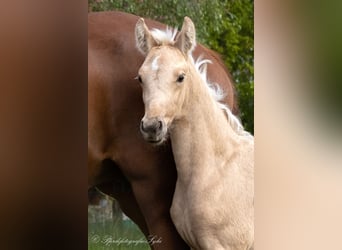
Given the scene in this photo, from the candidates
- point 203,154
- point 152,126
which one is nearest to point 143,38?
point 152,126

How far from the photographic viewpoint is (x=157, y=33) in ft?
9.64

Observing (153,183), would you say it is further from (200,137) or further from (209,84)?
(209,84)

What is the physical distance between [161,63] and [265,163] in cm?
51

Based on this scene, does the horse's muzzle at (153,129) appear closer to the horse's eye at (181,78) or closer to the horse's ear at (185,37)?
the horse's eye at (181,78)

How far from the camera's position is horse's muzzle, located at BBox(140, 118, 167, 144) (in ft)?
9.22

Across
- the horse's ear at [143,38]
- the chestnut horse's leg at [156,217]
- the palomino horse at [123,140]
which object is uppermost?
the horse's ear at [143,38]

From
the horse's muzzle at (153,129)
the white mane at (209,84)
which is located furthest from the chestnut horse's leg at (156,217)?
the white mane at (209,84)

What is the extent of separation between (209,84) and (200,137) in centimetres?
19

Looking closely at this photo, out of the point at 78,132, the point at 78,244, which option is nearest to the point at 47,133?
the point at 78,132

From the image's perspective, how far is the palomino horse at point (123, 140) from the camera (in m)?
3.03

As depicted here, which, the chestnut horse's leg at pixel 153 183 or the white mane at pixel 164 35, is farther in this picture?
the chestnut horse's leg at pixel 153 183

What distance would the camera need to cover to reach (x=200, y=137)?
2.94 m

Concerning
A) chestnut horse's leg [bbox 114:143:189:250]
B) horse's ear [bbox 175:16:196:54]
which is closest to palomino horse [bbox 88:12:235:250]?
chestnut horse's leg [bbox 114:143:189:250]

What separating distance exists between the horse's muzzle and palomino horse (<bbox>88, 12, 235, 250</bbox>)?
0.54 feet
